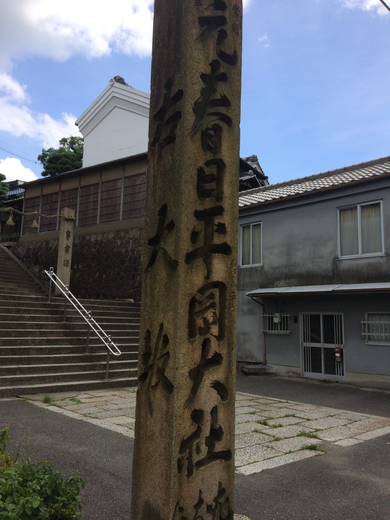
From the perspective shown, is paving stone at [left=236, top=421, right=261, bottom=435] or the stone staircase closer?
paving stone at [left=236, top=421, right=261, bottom=435]

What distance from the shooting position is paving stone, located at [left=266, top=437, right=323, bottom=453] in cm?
544

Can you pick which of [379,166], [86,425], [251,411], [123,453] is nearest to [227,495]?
[123,453]

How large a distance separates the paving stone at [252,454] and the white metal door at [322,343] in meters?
7.31

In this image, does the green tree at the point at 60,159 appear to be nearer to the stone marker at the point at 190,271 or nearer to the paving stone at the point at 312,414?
the paving stone at the point at 312,414

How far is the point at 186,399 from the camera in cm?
272

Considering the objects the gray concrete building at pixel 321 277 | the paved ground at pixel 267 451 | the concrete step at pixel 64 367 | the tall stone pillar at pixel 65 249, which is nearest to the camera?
the paved ground at pixel 267 451

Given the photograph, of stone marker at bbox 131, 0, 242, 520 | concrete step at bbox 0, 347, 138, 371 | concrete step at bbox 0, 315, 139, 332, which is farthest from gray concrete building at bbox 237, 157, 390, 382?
stone marker at bbox 131, 0, 242, 520

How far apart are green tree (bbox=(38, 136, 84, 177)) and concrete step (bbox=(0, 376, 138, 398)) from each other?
17782 mm

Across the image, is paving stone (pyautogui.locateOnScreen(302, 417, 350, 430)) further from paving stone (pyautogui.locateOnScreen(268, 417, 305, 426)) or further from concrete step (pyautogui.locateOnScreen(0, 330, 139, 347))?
concrete step (pyautogui.locateOnScreen(0, 330, 139, 347))

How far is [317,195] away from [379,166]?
6.72ft

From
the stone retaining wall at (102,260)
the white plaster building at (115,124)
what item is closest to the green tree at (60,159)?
the white plaster building at (115,124)

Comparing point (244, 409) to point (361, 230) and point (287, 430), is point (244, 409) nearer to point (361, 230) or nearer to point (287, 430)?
point (287, 430)

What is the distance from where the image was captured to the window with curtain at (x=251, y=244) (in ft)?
47.4

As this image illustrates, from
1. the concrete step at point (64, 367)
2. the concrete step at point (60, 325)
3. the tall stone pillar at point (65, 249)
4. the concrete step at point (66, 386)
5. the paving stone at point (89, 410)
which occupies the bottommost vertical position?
the paving stone at point (89, 410)
